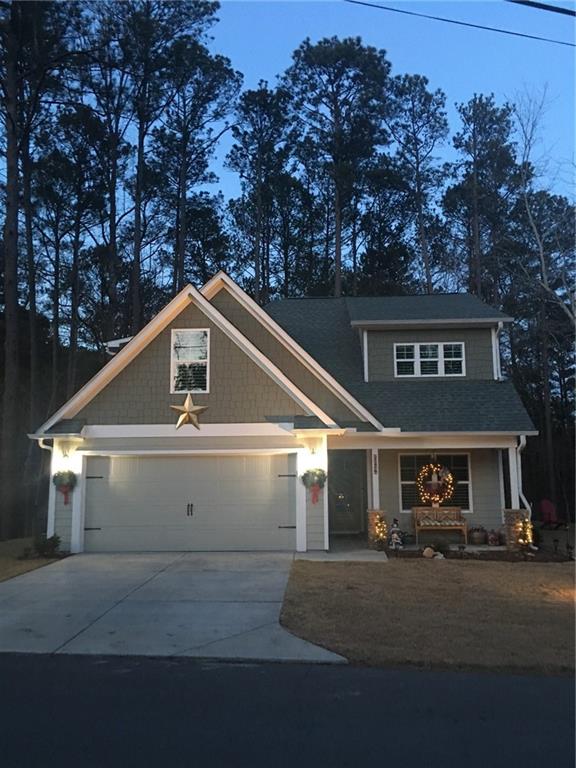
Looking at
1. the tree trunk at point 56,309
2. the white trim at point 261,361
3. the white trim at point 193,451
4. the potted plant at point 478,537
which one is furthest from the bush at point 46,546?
the tree trunk at point 56,309

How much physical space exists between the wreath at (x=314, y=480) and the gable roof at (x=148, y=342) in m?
1.13

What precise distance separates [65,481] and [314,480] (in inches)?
203

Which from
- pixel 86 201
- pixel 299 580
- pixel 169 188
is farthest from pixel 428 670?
pixel 169 188

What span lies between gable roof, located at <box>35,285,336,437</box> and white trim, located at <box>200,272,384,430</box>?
0.93 meters

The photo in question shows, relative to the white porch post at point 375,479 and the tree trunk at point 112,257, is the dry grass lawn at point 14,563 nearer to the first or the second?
the white porch post at point 375,479

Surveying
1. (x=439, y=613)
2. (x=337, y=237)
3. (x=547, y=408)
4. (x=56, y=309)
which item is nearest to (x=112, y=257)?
(x=56, y=309)

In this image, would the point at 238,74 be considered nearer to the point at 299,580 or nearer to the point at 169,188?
the point at 169,188

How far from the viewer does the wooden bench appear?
14078 mm

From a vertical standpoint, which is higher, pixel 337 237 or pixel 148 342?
pixel 337 237

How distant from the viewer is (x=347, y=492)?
56.0ft

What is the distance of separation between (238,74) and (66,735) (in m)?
27.8

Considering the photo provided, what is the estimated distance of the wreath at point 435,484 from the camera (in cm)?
1450

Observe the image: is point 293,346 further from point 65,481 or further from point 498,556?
point 498,556

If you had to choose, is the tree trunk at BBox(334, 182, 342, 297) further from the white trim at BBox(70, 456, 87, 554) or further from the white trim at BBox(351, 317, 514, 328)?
the white trim at BBox(70, 456, 87, 554)
